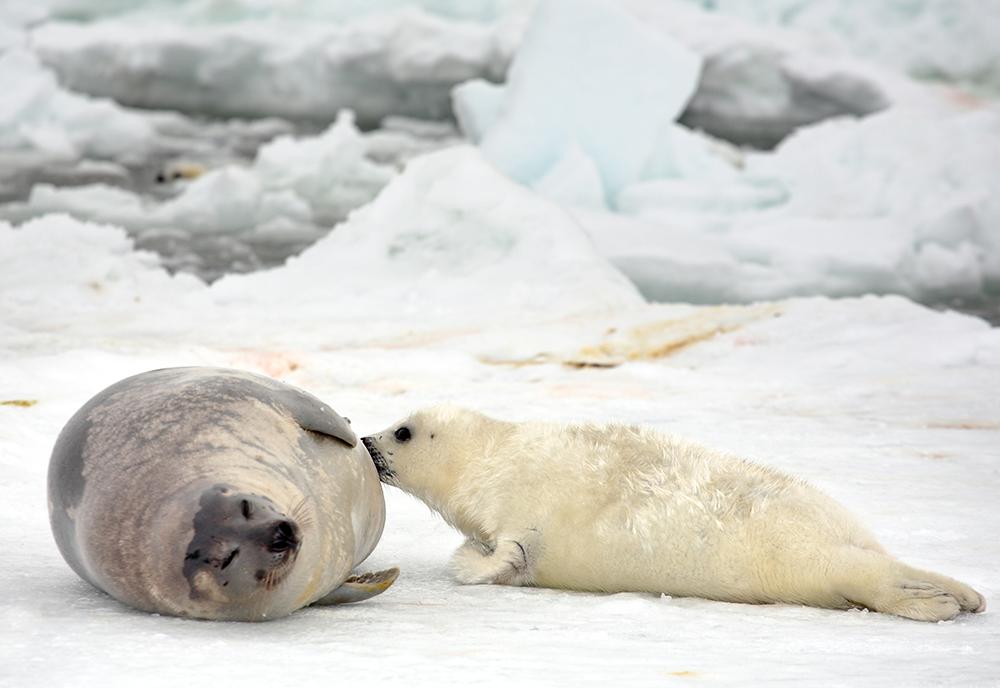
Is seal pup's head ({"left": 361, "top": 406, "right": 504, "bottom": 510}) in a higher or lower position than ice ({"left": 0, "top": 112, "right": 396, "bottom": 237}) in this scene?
lower

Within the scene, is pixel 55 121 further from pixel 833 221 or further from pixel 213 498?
pixel 213 498

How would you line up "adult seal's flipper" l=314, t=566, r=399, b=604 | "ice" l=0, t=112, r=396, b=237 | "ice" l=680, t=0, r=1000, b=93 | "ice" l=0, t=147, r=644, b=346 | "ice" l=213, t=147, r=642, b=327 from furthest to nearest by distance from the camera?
"ice" l=680, t=0, r=1000, b=93 → "ice" l=0, t=112, r=396, b=237 → "ice" l=213, t=147, r=642, b=327 → "ice" l=0, t=147, r=644, b=346 → "adult seal's flipper" l=314, t=566, r=399, b=604

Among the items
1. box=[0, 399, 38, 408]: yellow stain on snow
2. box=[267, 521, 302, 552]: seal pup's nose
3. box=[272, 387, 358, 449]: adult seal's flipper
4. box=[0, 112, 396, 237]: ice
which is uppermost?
box=[0, 112, 396, 237]: ice

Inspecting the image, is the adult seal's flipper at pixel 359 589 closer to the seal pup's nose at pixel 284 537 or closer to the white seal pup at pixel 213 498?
the white seal pup at pixel 213 498

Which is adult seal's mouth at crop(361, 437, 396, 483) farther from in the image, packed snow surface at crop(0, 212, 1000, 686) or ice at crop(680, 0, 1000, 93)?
ice at crop(680, 0, 1000, 93)

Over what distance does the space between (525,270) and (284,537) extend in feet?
19.4

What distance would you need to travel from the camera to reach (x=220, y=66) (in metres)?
19.6

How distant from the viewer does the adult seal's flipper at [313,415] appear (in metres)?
2.76

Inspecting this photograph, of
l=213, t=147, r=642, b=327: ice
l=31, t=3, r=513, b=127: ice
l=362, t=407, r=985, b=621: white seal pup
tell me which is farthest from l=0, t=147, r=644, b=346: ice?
l=31, t=3, r=513, b=127: ice

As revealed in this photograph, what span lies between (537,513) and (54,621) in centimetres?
112

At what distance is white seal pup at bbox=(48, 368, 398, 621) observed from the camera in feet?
7.60

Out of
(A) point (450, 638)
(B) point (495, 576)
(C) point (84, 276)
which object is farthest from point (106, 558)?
(C) point (84, 276)

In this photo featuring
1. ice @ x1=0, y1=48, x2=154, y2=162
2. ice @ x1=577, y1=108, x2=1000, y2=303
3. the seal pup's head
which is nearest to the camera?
the seal pup's head

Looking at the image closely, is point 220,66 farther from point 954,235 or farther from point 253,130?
point 954,235
